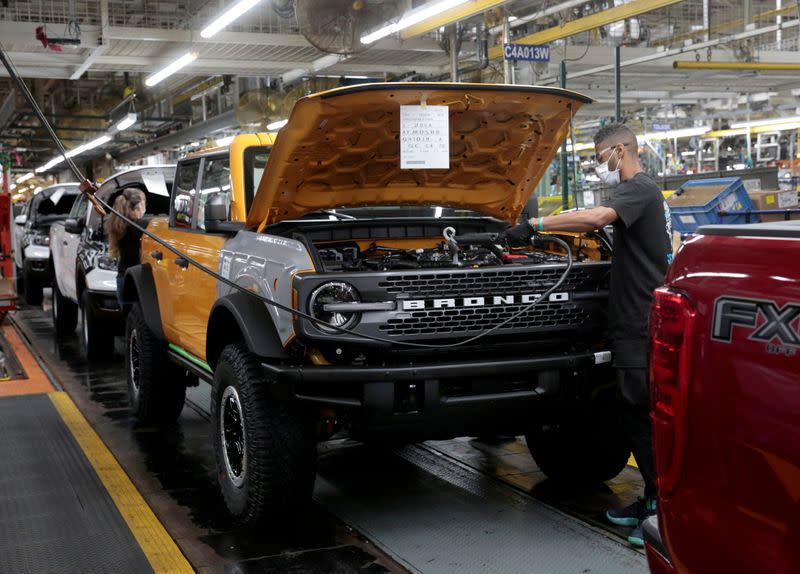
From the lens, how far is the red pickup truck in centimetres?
160

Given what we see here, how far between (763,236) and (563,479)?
3460 millimetres

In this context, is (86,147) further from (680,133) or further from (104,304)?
(104,304)

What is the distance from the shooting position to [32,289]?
591 inches

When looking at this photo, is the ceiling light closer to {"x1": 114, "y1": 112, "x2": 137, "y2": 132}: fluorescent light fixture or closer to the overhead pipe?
{"x1": 114, "y1": 112, "x2": 137, "y2": 132}: fluorescent light fixture

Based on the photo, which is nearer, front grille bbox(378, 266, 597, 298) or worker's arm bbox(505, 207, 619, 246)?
front grille bbox(378, 266, 597, 298)

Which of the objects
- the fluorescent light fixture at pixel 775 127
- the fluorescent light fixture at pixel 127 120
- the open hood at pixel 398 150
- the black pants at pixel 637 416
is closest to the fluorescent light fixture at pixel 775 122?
the fluorescent light fixture at pixel 775 127

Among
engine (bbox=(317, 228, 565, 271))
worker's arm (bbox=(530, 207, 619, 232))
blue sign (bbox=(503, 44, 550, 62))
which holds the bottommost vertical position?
engine (bbox=(317, 228, 565, 271))

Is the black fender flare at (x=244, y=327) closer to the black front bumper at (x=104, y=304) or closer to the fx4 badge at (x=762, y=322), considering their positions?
the fx4 badge at (x=762, y=322)

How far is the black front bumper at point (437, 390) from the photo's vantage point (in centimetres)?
379

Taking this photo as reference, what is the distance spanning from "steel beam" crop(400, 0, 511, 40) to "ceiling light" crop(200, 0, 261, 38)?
2.36 metres

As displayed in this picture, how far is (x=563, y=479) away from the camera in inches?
199

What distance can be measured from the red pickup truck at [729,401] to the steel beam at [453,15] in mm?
8949

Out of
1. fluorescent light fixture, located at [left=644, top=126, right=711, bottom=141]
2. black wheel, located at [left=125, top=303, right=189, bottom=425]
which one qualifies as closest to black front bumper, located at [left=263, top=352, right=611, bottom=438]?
black wheel, located at [left=125, top=303, right=189, bottom=425]

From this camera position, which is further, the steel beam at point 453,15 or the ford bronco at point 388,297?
the steel beam at point 453,15
